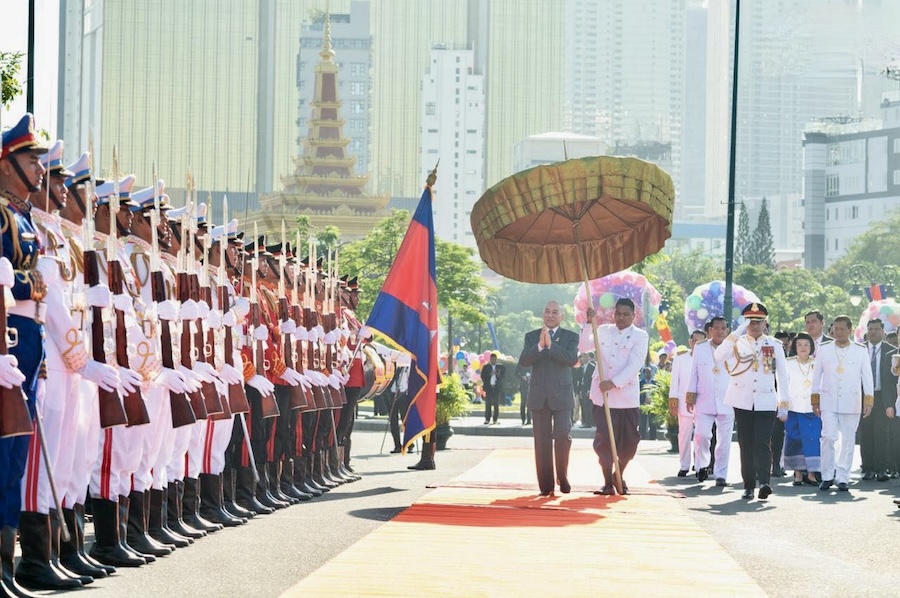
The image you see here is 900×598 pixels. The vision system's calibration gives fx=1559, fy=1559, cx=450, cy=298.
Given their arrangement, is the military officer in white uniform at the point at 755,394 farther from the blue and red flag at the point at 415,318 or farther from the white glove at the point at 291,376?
the white glove at the point at 291,376

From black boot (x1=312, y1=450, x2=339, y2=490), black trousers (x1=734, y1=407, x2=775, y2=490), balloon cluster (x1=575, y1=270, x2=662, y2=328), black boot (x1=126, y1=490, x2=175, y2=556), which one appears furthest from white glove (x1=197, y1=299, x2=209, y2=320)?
balloon cluster (x1=575, y1=270, x2=662, y2=328)

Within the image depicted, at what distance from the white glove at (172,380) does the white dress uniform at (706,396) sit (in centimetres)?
930

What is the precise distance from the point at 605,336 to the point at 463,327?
89844mm

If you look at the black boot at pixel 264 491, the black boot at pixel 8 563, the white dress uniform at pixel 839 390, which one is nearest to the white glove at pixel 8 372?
the black boot at pixel 8 563

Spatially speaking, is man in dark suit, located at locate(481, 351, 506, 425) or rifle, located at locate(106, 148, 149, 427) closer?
rifle, located at locate(106, 148, 149, 427)

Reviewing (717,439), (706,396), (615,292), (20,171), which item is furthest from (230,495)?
(615,292)

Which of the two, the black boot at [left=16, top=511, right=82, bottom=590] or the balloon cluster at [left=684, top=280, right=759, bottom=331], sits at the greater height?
the balloon cluster at [left=684, top=280, right=759, bottom=331]

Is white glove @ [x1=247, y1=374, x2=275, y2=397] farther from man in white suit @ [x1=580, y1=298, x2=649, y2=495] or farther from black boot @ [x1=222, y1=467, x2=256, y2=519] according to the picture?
man in white suit @ [x1=580, y1=298, x2=649, y2=495]

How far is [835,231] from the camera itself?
138 metres

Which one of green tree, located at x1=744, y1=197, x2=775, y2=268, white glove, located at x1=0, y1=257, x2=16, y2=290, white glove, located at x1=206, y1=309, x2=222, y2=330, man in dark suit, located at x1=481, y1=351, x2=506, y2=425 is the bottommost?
man in dark suit, located at x1=481, y1=351, x2=506, y2=425

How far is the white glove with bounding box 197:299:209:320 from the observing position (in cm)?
1018

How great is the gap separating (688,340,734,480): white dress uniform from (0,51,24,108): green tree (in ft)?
26.6

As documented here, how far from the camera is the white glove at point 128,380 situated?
856 cm

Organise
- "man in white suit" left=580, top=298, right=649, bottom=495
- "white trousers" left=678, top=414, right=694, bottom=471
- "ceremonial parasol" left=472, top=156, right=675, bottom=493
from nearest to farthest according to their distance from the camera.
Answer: "ceremonial parasol" left=472, top=156, right=675, bottom=493 < "man in white suit" left=580, top=298, right=649, bottom=495 < "white trousers" left=678, top=414, right=694, bottom=471
